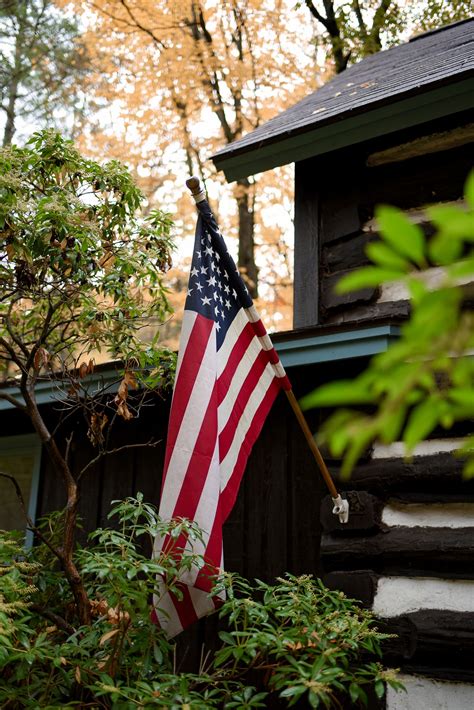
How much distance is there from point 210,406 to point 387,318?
1112mm

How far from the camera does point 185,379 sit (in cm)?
357

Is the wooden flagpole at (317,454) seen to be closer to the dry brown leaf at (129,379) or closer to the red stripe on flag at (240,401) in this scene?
the red stripe on flag at (240,401)

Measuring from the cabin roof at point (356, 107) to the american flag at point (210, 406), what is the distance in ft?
4.40

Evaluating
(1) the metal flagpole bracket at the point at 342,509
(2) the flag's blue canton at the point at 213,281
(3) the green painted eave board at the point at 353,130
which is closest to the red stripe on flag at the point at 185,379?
(2) the flag's blue canton at the point at 213,281

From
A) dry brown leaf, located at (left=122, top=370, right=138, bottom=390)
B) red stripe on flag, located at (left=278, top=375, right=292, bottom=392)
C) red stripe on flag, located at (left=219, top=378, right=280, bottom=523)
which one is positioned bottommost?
red stripe on flag, located at (left=219, top=378, right=280, bottom=523)

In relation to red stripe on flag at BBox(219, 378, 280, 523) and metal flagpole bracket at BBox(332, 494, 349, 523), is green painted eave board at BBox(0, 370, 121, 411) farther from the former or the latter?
metal flagpole bracket at BBox(332, 494, 349, 523)

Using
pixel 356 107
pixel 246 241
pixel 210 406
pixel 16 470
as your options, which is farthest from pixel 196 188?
pixel 246 241

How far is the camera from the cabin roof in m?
4.38

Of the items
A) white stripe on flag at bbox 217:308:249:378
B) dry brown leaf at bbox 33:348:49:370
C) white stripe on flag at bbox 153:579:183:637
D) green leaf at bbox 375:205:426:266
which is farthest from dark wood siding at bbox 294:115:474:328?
green leaf at bbox 375:205:426:266

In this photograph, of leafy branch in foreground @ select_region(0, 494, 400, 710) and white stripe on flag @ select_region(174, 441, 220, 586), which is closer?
leafy branch in foreground @ select_region(0, 494, 400, 710)

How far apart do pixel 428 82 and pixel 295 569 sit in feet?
9.66

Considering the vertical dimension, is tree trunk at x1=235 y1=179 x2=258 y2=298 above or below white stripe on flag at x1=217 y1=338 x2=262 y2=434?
above

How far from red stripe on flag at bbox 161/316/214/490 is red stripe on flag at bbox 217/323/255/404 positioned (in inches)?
6.3

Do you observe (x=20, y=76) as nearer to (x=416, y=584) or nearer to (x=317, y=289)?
(x=317, y=289)
